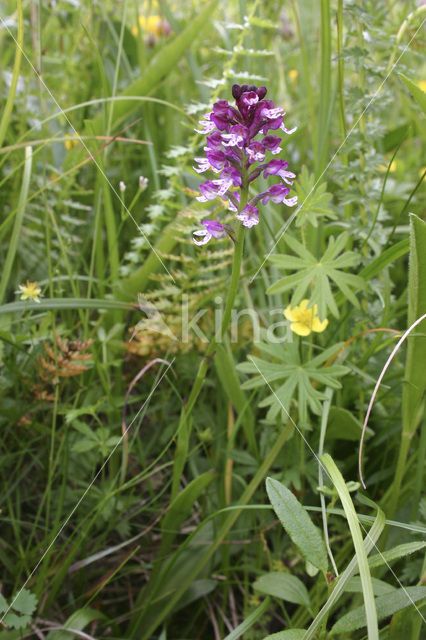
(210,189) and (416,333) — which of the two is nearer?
(210,189)

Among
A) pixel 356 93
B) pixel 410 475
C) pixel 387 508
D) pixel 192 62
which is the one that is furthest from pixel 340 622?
pixel 192 62

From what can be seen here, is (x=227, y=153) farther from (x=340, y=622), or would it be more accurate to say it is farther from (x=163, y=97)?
(x=163, y=97)

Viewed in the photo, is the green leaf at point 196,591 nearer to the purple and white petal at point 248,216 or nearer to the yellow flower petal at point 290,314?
the yellow flower petal at point 290,314

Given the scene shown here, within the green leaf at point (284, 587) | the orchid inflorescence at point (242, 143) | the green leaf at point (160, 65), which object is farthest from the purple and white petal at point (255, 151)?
the green leaf at point (160, 65)

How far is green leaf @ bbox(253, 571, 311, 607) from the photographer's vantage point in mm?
991

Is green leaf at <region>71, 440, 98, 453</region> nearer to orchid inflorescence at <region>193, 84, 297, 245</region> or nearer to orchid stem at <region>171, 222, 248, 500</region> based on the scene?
orchid stem at <region>171, 222, 248, 500</region>

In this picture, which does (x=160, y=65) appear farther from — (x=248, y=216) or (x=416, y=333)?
(x=416, y=333)

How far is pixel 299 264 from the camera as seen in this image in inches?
46.1

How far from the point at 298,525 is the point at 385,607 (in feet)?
0.60

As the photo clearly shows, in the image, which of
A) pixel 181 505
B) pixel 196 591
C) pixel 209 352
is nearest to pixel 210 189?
pixel 209 352

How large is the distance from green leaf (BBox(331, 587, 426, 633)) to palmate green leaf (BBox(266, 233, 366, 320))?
1.66 ft

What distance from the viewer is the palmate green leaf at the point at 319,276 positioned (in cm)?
113

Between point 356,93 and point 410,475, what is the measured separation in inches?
34.4

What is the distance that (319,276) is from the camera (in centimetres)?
115
